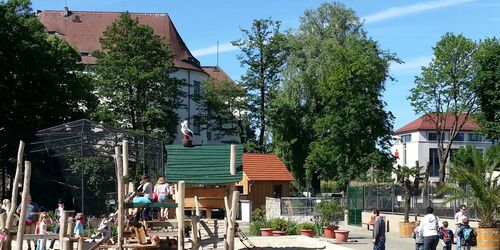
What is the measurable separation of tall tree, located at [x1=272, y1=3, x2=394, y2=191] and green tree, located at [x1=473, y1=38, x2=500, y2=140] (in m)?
7.08

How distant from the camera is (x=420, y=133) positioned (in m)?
104

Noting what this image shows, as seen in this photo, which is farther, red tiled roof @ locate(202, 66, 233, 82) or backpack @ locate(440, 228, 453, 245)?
red tiled roof @ locate(202, 66, 233, 82)

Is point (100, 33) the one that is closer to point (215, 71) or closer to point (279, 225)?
point (215, 71)

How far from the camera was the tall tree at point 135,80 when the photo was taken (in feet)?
191

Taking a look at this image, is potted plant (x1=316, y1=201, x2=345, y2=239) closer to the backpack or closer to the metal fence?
the metal fence

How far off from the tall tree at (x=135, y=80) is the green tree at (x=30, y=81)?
28.0 feet

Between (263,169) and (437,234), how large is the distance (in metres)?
33.7

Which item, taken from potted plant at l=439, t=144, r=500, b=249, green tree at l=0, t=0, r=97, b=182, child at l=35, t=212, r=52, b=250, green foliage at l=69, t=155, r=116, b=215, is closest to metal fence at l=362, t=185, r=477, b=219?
potted plant at l=439, t=144, r=500, b=249

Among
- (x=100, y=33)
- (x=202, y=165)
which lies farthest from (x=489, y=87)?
(x=100, y=33)

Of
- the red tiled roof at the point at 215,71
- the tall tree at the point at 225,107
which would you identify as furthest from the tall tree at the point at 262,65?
the red tiled roof at the point at 215,71

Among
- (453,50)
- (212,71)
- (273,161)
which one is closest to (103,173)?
(273,161)

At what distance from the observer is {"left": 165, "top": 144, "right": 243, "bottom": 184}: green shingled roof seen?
2161 centimetres

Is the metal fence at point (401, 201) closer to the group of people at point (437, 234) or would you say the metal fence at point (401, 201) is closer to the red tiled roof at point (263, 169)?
the group of people at point (437, 234)

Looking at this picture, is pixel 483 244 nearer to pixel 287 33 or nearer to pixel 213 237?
pixel 213 237
